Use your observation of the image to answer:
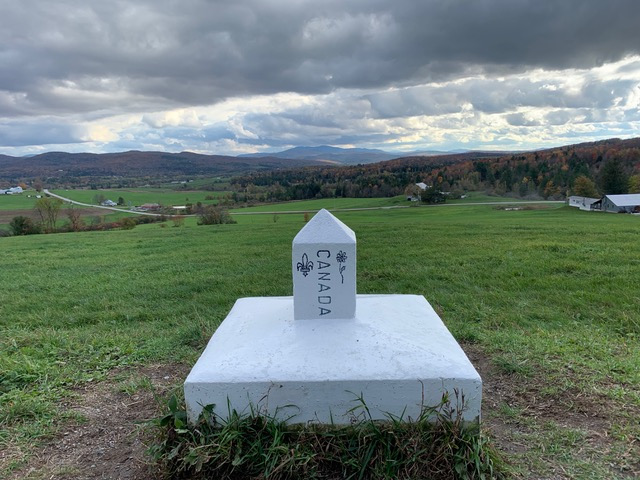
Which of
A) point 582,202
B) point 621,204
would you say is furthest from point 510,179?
point 621,204

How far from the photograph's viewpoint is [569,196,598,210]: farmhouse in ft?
96.9

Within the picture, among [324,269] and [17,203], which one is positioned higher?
[324,269]

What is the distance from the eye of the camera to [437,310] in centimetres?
584

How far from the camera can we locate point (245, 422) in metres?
2.73

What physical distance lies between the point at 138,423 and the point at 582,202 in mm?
33916

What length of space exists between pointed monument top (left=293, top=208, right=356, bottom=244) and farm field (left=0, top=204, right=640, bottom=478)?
5.53 ft

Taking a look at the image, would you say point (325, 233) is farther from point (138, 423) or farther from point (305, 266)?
point (138, 423)

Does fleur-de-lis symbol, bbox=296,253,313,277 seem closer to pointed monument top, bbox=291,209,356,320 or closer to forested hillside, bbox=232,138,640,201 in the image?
pointed monument top, bbox=291,209,356,320

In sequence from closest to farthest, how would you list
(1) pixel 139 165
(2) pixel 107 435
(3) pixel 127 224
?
(2) pixel 107 435
(3) pixel 127 224
(1) pixel 139 165

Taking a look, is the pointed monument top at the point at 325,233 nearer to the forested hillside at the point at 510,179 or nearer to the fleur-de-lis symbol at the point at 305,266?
the fleur-de-lis symbol at the point at 305,266

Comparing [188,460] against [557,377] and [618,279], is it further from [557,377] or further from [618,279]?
[618,279]

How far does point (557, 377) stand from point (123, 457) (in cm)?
338

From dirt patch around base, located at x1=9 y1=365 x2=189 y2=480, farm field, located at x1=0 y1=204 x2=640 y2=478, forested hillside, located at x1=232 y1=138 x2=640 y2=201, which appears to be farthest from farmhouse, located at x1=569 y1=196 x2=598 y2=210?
dirt patch around base, located at x1=9 y1=365 x2=189 y2=480

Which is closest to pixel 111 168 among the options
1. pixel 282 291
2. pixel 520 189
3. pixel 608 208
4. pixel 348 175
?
pixel 348 175
